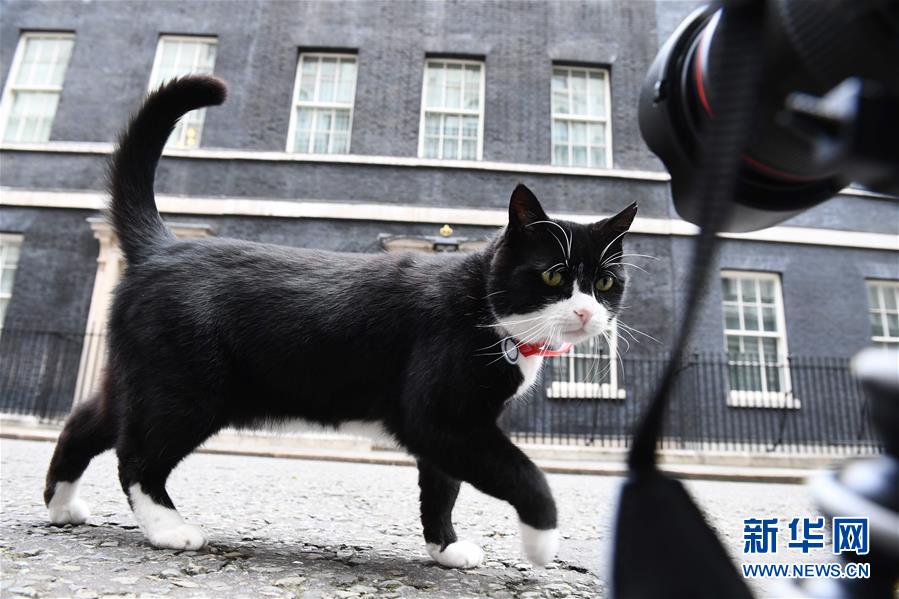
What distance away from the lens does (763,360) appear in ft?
35.2

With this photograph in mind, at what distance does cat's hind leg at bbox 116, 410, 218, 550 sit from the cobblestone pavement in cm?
7

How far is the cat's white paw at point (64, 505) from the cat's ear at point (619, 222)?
2263mm

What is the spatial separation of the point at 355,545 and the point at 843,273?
12.1m

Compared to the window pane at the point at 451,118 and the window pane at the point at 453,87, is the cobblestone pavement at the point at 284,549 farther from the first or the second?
the window pane at the point at 453,87

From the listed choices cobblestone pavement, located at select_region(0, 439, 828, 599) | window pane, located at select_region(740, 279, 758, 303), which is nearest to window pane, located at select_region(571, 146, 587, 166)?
window pane, located at select_region(740, 279, 758, 303)

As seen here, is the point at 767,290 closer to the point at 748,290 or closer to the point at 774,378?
the point at 748,290

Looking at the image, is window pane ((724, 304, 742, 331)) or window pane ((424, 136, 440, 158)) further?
window pane ((424, 136, 440, 158))

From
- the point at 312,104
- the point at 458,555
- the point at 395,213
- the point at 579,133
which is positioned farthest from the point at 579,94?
the point at 458,555

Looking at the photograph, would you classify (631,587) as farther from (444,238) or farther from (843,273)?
(843,273)

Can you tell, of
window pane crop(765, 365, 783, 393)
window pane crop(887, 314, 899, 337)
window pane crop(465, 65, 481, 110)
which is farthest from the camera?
window pane crop(465, 65, 481, 110)

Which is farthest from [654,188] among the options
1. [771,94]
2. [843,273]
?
[771,94]

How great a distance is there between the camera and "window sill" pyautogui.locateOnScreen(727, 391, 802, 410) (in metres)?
10.2

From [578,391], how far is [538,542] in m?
8.67

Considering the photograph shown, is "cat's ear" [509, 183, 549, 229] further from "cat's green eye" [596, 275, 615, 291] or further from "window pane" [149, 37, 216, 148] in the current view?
"window pane" [149, 37, 216, 148]
